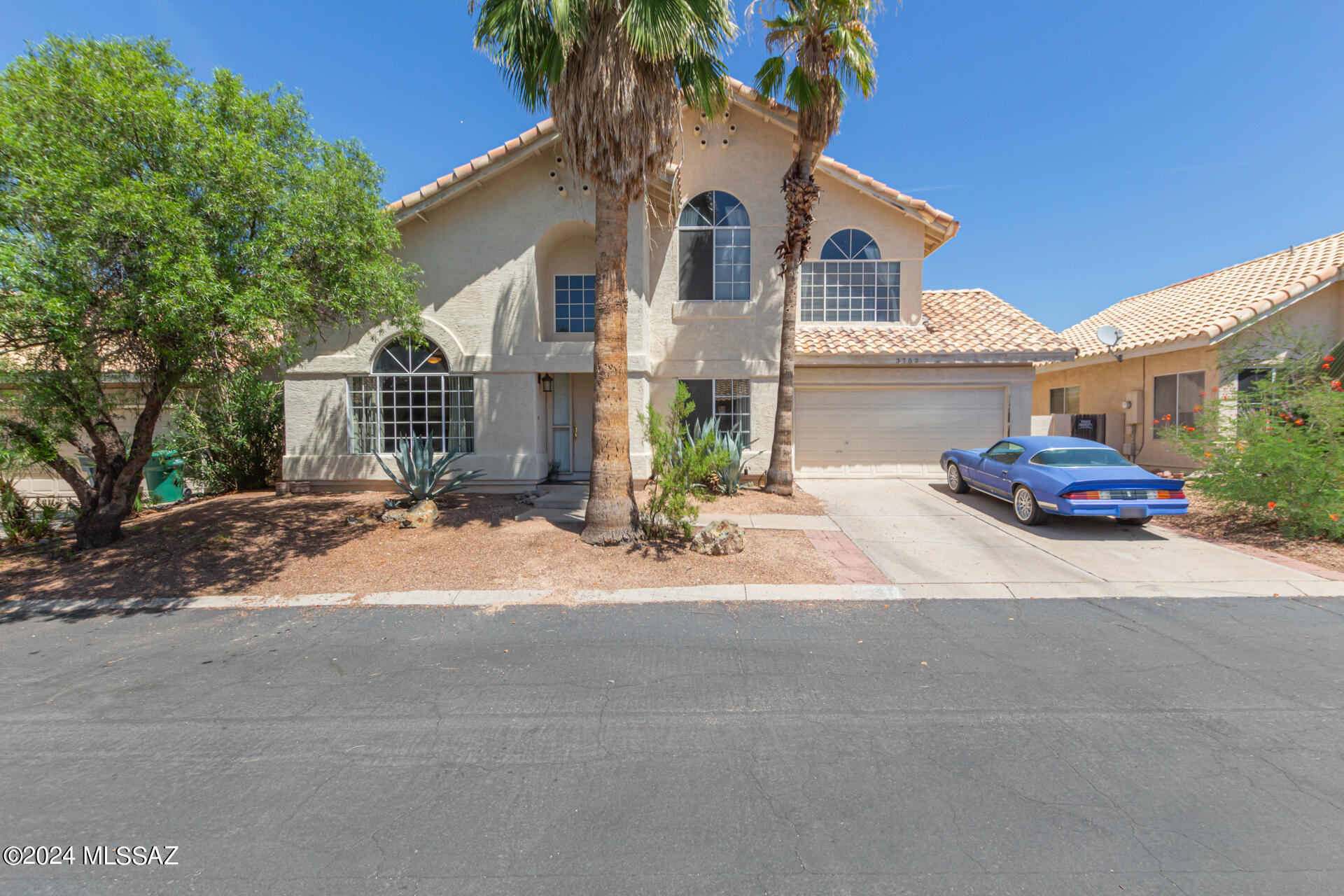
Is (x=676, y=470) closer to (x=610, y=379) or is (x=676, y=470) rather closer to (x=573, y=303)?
(x=610, y=379)

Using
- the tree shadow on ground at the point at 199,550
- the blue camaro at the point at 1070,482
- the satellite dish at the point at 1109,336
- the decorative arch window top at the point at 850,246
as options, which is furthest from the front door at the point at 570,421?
the satellite dish at the point at 1109,336

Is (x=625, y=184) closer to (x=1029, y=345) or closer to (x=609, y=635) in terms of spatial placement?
(x=609, y=635)

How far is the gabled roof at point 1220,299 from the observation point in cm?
1281

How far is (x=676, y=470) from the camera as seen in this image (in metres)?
8.60

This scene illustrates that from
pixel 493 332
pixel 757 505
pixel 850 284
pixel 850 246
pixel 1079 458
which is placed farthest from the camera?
pixel 850 284

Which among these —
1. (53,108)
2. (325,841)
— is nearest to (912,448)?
(325,841)

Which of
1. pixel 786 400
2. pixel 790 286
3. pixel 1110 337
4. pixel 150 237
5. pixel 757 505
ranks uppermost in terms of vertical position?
pixel 790 286

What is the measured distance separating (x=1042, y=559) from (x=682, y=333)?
26.5ft

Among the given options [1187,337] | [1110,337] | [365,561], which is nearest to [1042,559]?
[365,561]

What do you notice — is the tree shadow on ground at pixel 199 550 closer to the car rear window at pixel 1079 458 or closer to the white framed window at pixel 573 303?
the white framed window at pixel 573 303

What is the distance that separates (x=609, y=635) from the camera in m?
5.35

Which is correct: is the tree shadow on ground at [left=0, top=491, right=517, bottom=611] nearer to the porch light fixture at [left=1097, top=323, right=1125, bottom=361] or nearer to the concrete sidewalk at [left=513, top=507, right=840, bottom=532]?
the concrete sidewalk at [left=513, top=507, right=840, bottom=532]

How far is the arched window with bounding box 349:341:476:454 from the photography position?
11.9m

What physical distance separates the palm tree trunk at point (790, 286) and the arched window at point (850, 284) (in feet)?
10.8
